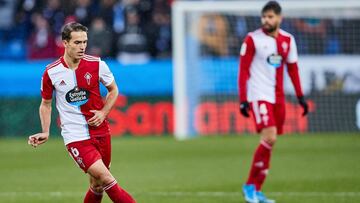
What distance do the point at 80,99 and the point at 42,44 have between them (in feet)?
45.7

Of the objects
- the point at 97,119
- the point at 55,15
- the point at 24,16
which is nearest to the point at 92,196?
the point at 97,119

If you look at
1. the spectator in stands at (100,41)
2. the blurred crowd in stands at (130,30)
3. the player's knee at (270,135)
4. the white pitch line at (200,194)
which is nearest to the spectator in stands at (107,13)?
the blurred crowd in stands at (130,30)

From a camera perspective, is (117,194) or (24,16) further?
(24,16)

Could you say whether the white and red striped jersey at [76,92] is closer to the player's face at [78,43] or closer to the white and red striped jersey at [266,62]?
the player's face at [78,43]

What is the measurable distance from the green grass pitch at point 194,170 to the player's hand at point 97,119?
236 cm

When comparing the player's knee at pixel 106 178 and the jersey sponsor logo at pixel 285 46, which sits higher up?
the jersey sponsor logo at pixel 285 46

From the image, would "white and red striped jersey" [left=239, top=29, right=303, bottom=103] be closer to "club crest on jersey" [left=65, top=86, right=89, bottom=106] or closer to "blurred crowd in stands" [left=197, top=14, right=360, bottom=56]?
"club crest on jersey" [left=65, top=86, right=89, bottom=106]

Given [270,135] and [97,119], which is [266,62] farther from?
[97,119]

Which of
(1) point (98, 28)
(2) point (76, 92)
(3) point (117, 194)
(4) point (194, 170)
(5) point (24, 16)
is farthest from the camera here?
(5) point (24, 16)

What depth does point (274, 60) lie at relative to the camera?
10.5 meters

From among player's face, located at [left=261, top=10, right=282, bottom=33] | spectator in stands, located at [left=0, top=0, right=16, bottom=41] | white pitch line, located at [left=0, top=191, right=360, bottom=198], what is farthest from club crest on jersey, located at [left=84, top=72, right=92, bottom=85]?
spectator in stands, located at [left=0, top=0, right=16, bottom=41]

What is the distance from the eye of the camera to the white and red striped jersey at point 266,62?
1045 cm

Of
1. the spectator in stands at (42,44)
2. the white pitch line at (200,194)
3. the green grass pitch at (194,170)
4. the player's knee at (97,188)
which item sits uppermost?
the spectator in stands at (42,44)

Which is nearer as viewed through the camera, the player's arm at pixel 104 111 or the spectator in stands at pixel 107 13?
the player's arm at pixel 104 111
